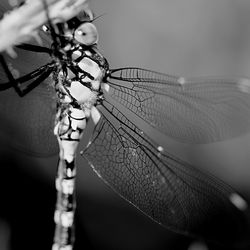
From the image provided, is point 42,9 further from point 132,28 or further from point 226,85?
point 132,28

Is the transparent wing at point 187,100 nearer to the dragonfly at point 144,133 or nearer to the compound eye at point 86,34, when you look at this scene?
the dragonfly at point 144,133

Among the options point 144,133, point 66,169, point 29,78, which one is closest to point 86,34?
point 29,78

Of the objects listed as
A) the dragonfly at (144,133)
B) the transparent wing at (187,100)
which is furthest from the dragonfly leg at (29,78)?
the transparent wing at (187,100)

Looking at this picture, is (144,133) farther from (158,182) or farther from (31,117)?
(31,117)

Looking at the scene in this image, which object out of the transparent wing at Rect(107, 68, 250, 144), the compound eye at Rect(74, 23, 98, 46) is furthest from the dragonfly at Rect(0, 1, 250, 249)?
the compound eye at Rect(74, 23, 98, 46)

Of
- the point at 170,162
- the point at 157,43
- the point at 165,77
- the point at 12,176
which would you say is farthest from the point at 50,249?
the point at 157,43
